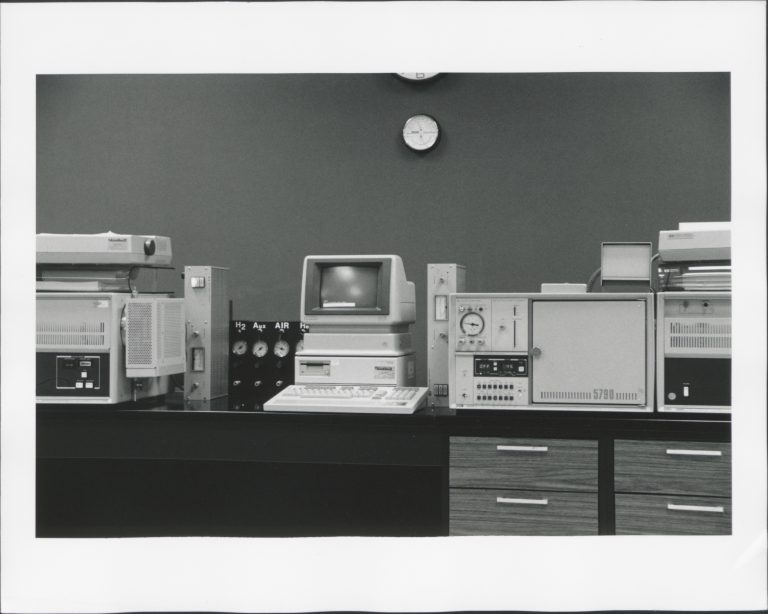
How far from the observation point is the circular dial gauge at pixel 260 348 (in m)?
3.20

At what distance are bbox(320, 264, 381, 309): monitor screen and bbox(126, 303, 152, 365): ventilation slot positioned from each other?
682 millimetres

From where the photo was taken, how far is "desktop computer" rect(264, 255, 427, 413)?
300 cm

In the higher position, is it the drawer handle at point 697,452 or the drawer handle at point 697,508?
the drawer handle at point 697,452

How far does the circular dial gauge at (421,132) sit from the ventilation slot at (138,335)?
60.1 inches

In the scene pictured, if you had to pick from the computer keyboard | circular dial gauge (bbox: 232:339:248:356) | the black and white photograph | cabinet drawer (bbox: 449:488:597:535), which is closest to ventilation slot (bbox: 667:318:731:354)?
the black and white photograph

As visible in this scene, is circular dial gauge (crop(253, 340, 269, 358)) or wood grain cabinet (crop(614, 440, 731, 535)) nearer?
wood grain cabinet (crop(614, 440, 731, 535))

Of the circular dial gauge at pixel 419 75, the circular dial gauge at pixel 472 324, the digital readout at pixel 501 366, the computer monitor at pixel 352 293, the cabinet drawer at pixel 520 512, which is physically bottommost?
the cabinet drawer at pixel 520 512

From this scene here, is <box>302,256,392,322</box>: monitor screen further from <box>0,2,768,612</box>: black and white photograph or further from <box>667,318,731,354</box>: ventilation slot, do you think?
<box>667,318,731,354</box>: ventilation slot

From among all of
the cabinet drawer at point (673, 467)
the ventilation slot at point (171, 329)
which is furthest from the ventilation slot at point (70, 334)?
the cabinet drawer at point (673, 467)

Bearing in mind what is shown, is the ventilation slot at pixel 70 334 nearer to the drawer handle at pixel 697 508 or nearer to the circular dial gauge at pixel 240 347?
the circular dial gauge at pixel 240 347

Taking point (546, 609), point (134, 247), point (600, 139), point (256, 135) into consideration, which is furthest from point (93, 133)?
point (546, 609)

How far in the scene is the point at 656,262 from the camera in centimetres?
352

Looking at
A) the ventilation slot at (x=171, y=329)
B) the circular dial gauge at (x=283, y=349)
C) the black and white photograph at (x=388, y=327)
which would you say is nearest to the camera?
the black and white photograph at (x=388, y=327)

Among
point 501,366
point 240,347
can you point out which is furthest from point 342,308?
point 501,366
